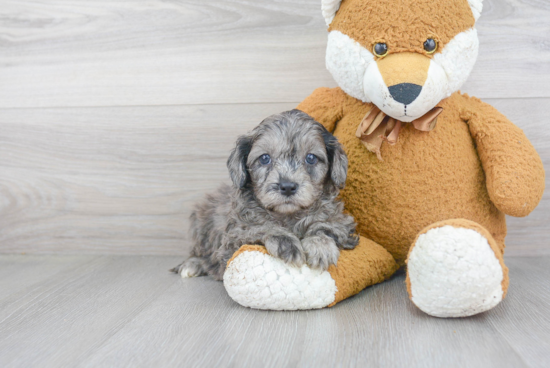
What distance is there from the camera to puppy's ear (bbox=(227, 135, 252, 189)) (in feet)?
5.28

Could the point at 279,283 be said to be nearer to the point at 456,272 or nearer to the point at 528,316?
the point at 456,272

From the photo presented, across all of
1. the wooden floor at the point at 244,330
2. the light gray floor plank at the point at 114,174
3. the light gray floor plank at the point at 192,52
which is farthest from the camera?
the light gray floor plank at the point at 114,174

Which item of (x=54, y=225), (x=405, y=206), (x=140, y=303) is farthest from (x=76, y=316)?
(x=405, y=206)

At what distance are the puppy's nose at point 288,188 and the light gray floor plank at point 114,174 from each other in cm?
77

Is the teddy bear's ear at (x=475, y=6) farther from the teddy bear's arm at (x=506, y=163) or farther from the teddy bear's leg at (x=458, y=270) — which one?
the teddy bear's leg at (x=458, y=270)

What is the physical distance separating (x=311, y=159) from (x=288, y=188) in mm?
178

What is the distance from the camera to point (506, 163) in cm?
155

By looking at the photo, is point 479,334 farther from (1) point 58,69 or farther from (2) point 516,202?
(1) point 58,69

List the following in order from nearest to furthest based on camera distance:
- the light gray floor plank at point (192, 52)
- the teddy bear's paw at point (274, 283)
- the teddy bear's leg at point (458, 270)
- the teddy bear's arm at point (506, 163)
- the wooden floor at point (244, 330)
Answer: the wooden floor at point (244, 330)
the teddy bear's leg at point (458, 270)
the teddy bear's paw at point (274, 283)
the teddy bear's arm at point (506, 163)
the light gray floor plank at point (192, 52)

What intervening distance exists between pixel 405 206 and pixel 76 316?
114cm

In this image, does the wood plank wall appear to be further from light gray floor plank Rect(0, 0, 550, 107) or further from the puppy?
the puppy

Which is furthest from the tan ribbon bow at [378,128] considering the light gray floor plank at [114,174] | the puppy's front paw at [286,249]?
the light gray floor plank at [114,174]

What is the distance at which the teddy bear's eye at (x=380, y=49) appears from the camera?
1.50 meters

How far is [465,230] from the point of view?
4.20 ft
